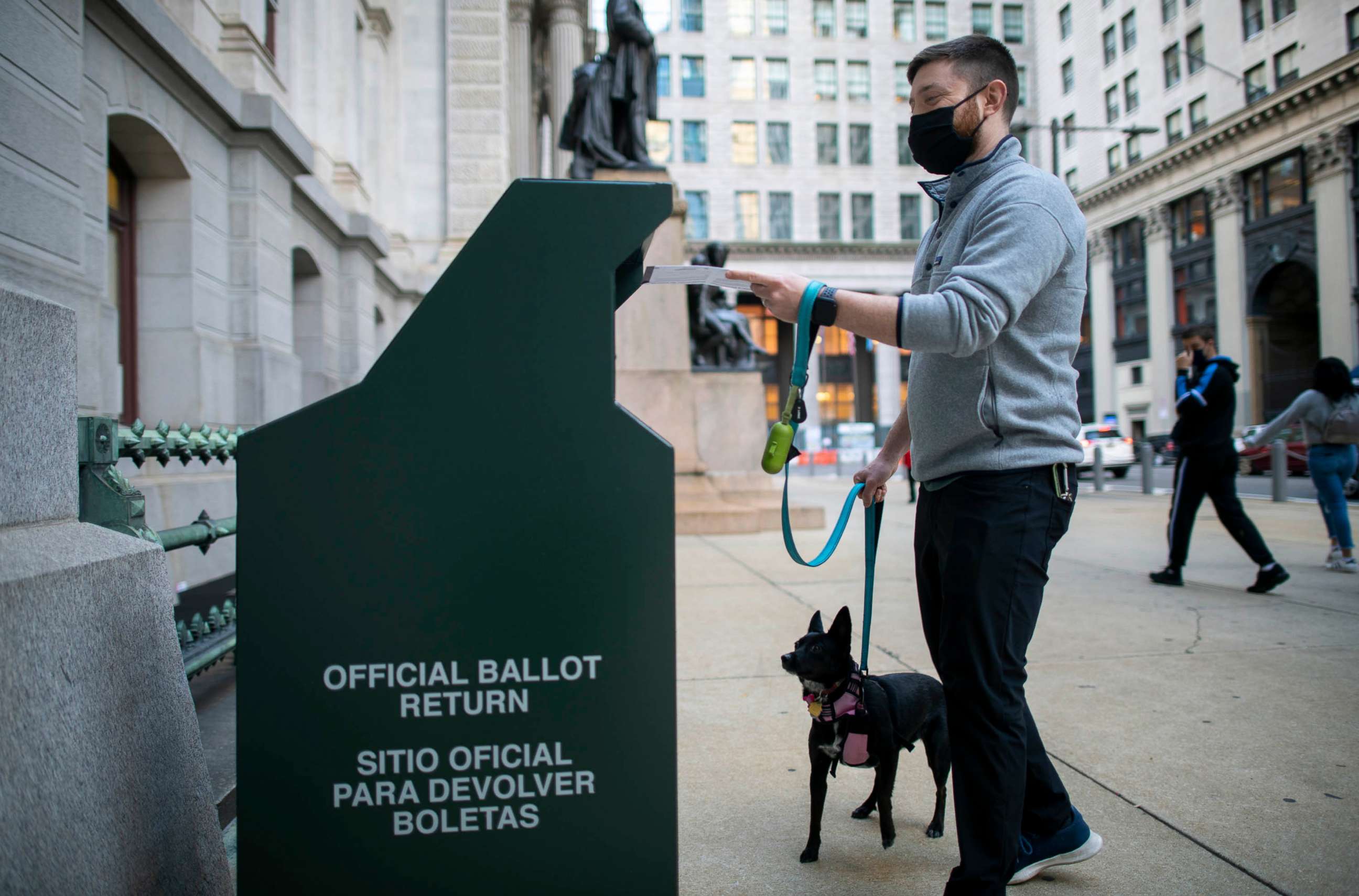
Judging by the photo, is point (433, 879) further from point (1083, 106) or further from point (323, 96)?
point (1083, 106)

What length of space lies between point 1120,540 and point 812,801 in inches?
341

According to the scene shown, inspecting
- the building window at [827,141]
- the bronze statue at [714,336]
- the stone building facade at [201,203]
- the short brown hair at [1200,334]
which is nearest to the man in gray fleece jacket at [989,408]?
the stone building facade at [201,203]

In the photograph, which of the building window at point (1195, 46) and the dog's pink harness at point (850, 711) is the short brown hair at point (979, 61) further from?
the building window at point (1195, 46)

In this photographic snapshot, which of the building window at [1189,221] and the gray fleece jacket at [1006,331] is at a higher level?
the building window at [1189,221]

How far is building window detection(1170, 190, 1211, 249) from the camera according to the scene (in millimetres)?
44250

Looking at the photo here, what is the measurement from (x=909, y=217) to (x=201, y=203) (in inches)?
2089

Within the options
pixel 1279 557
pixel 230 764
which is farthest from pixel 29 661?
pixel 1279 557

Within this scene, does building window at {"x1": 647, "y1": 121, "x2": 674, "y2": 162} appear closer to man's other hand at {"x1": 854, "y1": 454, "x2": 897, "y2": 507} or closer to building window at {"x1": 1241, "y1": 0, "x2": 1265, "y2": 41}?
building window at {"x1": 1241, "y1": 0, "x2": 1265, "y2": 41}

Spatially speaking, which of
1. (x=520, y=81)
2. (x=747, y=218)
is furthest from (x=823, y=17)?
(x=520, y=81)

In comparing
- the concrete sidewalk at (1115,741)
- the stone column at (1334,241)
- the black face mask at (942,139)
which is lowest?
the concrete sidewalk at (1115,741)

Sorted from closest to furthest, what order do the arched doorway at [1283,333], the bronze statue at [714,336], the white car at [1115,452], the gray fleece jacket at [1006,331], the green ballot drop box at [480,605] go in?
the green ballot drop box at [480,605] < the gray fleece jacket at [1006,331] < the bronze statue at [714,336] < the white car at [1115,452] < the arched doorway at [1283,333]

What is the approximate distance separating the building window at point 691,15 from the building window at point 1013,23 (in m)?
19.5

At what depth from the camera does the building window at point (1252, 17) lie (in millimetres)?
39156

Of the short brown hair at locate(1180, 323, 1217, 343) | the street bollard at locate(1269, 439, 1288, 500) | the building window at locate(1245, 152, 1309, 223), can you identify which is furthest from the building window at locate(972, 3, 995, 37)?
the short brown hair at locate(1180, 323, 1217, 343)
